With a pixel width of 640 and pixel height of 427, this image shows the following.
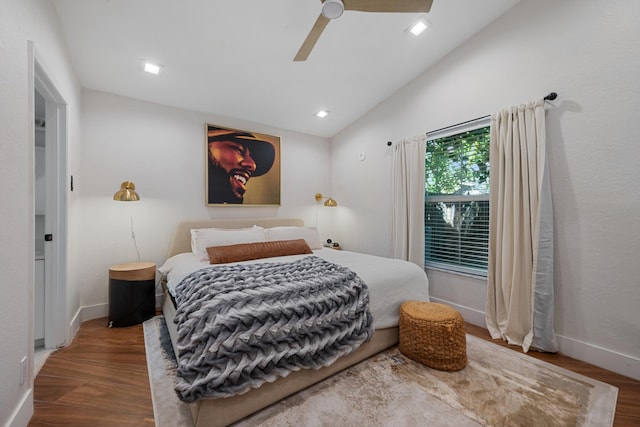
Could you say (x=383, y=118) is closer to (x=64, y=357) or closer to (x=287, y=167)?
(x=287, y=167)

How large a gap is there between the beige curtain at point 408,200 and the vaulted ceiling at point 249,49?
931 millimetres

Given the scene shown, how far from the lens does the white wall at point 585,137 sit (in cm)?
184

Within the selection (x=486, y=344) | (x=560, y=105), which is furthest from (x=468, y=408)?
(x=560, y=105)

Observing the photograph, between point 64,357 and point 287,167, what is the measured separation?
322 cm

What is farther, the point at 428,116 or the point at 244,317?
the point at 428,116

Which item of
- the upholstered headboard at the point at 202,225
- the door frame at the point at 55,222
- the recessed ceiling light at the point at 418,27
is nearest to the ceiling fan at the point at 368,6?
the recessed ceiling light at the point at 418,27

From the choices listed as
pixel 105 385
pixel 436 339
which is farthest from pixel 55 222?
pixel 436 339

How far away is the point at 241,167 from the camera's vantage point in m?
3.68

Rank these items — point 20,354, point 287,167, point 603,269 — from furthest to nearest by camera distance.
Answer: point 287,167 < point 603,269 < point 20,354

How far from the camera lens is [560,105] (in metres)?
2.15

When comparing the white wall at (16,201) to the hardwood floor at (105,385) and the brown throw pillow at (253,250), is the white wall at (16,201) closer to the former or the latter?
the hardwood floor at (105,385)

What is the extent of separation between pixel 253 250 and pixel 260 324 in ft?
4.48

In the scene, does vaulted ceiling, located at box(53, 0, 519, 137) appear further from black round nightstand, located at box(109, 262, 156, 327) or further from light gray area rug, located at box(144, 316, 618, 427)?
light gray area rug, located at box(144, 316, 618, 427)

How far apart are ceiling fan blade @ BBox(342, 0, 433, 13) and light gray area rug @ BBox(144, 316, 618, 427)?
8.34ft
